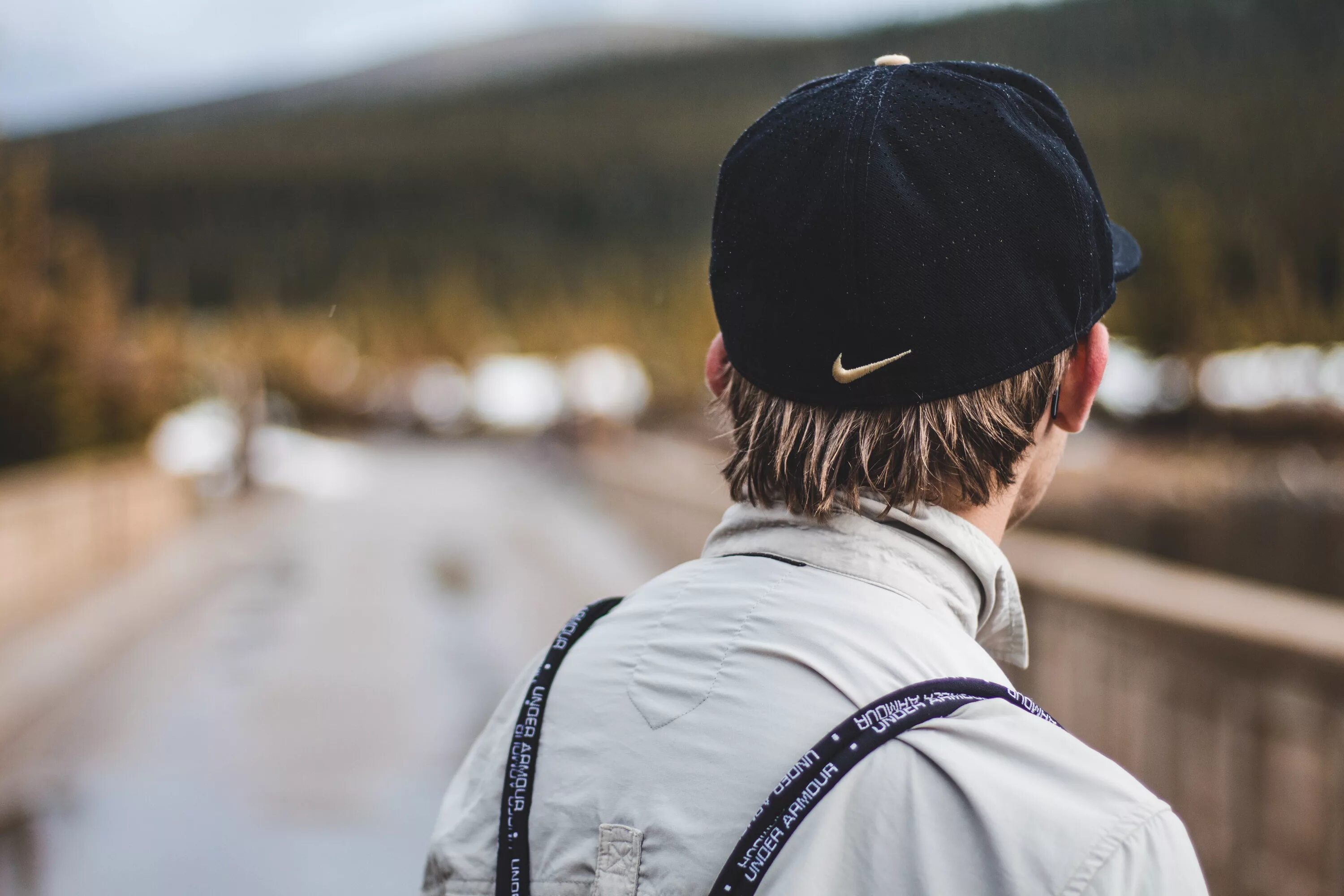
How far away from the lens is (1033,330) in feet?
3.91

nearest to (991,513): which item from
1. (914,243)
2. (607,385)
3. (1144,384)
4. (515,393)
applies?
(914,243)

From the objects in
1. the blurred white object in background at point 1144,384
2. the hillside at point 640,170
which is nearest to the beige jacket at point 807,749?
the hillside at point 640,170

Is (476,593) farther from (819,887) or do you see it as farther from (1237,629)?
(819,887)

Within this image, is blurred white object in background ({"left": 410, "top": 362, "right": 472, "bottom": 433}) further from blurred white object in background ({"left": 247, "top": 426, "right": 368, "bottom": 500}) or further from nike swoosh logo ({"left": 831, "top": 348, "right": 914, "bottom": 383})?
nike swoosh logo ({"left": 831, "top": 348, "right": 914, "bottom": 383})

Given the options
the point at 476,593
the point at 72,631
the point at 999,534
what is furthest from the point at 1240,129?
the point at 999,534

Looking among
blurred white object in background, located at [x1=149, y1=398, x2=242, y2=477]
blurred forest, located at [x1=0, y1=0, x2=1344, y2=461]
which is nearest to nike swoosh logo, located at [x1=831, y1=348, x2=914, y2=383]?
blurred forest, located at [x1=0, y1=0, x2=1344, y2=461]

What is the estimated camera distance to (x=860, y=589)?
114cm

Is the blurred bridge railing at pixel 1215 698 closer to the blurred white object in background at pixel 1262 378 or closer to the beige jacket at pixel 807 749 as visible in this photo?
the beige jacket at pixel 807 749

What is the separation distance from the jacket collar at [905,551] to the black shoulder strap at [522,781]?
23cm

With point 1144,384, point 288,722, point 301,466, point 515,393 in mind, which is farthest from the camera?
point 515,393

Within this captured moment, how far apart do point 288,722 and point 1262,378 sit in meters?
8.81

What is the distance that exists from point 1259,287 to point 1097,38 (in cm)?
263

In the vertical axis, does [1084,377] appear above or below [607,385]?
above

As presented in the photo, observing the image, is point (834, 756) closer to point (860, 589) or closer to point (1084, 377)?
point (860, 589)
